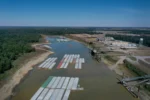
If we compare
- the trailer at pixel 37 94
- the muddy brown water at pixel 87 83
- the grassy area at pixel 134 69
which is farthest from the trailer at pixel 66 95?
the grassy area at pixel 134 69

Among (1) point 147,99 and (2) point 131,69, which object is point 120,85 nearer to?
(1) point 147,99

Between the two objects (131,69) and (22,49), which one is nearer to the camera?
(131,69)

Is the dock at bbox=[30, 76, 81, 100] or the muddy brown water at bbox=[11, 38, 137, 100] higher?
Answer: the dock at bbox=[30, 76, 81, 100]

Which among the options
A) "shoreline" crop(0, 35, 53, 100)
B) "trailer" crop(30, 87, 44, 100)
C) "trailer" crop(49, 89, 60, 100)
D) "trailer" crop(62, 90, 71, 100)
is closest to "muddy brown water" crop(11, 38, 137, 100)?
"trailer" crop(62, 90, 71, 100)

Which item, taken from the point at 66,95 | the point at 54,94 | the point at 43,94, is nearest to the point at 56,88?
the point at 54,94

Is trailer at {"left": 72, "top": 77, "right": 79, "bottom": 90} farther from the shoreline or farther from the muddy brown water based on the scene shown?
the shoreline

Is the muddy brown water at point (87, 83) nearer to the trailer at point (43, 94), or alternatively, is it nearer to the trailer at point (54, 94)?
the trailer at point (43, 94)

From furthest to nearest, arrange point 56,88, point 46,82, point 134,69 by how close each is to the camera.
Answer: point 134,69 → point 46,82 → point 56,88

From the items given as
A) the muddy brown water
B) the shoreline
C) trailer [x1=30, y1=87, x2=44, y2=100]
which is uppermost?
trailer [x1=30, y1=87, x2=44, y2=100]

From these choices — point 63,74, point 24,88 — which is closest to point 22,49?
point 63,74

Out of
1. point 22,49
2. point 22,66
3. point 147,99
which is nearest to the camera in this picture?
point 147,99

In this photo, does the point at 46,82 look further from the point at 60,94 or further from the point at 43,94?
the point at 60,94
